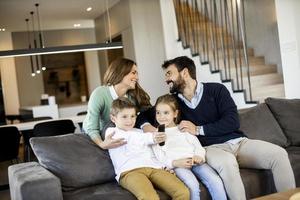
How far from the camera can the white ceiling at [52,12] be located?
7391 millimetres

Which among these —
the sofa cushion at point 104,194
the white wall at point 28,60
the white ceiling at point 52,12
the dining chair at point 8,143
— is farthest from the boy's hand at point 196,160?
the white wall at point 28,60

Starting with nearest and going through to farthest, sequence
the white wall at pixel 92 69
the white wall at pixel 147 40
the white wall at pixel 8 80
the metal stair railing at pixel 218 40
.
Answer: the metal stair railing at pixel 218 40 → the white wall at pixel 147 40 → the white wall at pixel 8 80 → the white wall at pixel 92 69

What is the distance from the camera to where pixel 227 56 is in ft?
20.1

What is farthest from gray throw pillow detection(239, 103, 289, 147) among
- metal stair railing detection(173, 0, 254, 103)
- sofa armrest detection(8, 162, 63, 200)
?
metal stair railing detection(173, 0, 254, 103)

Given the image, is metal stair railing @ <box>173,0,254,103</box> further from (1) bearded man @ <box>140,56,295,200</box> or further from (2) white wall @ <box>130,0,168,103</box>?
(1) bearded man @ <box>140,56,295,200</box>

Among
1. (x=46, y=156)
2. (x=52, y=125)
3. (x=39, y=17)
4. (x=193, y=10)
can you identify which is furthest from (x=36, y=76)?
(x=46, y=156)

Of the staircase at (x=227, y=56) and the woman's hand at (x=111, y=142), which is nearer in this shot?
the woman's hand at (x=111, y=142)

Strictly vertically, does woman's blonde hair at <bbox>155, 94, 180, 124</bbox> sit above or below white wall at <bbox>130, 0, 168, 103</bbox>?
below

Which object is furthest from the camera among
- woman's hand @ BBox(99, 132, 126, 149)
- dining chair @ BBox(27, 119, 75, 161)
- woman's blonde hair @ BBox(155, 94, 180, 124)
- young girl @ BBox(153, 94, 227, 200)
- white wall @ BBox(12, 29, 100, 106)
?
white wall @ BBox(12, 29, 100, 106)

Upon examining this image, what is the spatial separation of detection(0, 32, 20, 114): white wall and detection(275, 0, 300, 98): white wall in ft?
22.3

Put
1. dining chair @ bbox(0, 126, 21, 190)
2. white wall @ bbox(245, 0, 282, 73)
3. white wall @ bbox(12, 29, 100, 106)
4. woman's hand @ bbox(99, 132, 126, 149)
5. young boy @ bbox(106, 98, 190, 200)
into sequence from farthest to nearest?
white wall @ bbox(12, 29, 100, 106) < white wall @ bbox(245, 0, 282, 73) < dining chair @ bbox(0, 126, 21, 190) < woman's hand @ bbox(99, 132, 126, 149) < young boy @ bbox(106, 98, 190, 200)

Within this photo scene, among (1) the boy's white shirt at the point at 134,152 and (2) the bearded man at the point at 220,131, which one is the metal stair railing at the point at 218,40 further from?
(1) the boy's white shirt at the point at 134,152

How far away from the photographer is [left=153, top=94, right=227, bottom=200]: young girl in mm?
2488

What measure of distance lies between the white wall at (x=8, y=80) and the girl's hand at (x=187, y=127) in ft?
25.1
